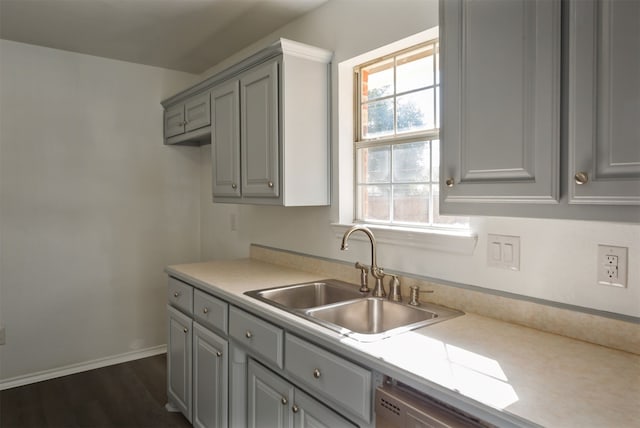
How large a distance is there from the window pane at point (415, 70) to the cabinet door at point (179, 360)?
1665 mm

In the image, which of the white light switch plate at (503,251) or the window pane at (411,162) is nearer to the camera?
the white light switch plate at (503,251)

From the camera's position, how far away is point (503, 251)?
157cm

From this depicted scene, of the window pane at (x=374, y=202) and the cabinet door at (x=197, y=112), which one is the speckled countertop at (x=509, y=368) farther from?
the cabinet door at (x=197, y=112)

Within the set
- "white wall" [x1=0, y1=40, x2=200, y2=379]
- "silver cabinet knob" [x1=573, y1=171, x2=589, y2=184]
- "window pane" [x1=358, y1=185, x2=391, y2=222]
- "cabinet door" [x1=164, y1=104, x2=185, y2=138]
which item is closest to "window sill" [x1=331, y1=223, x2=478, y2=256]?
"window pane" [x1=358, y1=185, x2=391, y2=222]

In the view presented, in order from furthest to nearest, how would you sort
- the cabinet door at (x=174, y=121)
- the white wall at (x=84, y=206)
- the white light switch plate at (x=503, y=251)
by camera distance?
the cabinet door at (x=174, y=121) → the white wall at (x=84, y=206) → the white light switch plate at (x=503, y=251)

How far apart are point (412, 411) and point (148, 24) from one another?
2649 mm

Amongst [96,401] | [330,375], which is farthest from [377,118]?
[96,401]

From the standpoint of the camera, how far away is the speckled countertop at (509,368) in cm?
93

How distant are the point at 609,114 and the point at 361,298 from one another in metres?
1.18

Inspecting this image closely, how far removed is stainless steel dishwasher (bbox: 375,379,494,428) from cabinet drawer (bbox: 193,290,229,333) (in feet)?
3.29

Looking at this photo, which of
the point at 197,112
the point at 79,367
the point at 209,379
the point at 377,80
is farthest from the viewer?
the point at 79,367

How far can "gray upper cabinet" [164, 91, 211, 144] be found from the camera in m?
2.88

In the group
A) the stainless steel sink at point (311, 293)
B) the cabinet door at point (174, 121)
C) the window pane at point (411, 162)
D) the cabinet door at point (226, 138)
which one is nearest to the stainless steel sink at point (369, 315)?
the stainless steel sink at point (311, 293)

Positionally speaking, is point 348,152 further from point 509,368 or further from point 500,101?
point 509,368
